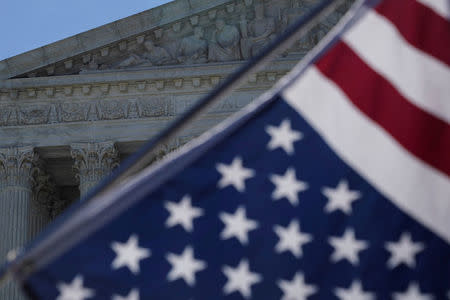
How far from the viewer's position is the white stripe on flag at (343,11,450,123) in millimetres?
7336

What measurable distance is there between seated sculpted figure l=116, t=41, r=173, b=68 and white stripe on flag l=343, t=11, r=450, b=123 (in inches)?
927

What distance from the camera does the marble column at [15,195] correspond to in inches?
1157

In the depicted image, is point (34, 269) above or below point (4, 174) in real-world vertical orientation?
below

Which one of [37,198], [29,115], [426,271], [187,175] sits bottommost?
[426,271]

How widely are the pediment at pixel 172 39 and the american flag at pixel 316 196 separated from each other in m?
23.4

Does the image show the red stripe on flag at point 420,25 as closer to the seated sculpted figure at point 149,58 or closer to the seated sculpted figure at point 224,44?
the seated sculpted figure at point 224,44

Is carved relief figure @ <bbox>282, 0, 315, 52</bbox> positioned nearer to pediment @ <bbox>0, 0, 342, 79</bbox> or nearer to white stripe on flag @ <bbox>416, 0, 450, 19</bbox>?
pediment @ <bbox>0, 0, 342, 79</bbox>

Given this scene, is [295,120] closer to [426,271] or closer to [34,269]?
[426,271]

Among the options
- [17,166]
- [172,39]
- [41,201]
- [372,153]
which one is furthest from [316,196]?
[41,201]

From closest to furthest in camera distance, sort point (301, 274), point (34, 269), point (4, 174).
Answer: point (34, 269)
point (301, 274)
point (4, 174)

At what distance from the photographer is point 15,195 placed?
98.0ft

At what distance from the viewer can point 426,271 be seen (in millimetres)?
7012

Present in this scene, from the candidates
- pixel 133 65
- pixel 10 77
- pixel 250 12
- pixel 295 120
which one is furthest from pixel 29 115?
pixel 295 120

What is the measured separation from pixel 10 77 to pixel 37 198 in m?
3.49
